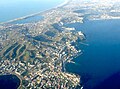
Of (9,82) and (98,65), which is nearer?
(9,82)

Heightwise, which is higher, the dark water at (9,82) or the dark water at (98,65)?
the dark water at (9,82)

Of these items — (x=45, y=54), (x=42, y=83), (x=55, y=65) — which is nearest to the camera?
(x=42, y=83)

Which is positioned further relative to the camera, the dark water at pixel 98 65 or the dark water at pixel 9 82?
the dark water at pixel 9 82

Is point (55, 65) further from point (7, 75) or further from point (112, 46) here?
point (112, 46)

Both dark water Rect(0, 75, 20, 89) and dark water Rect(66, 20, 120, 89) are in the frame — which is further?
dark water Rect(0, 75, 20, 89)

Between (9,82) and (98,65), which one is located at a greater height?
(9,82)

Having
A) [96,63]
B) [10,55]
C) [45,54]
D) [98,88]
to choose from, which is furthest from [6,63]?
[98,88]

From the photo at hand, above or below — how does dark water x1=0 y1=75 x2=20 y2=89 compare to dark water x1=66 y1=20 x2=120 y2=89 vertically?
above

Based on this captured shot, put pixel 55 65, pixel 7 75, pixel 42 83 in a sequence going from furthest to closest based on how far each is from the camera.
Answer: pixel 55 65
pixel 7 75
pixel 42 83
